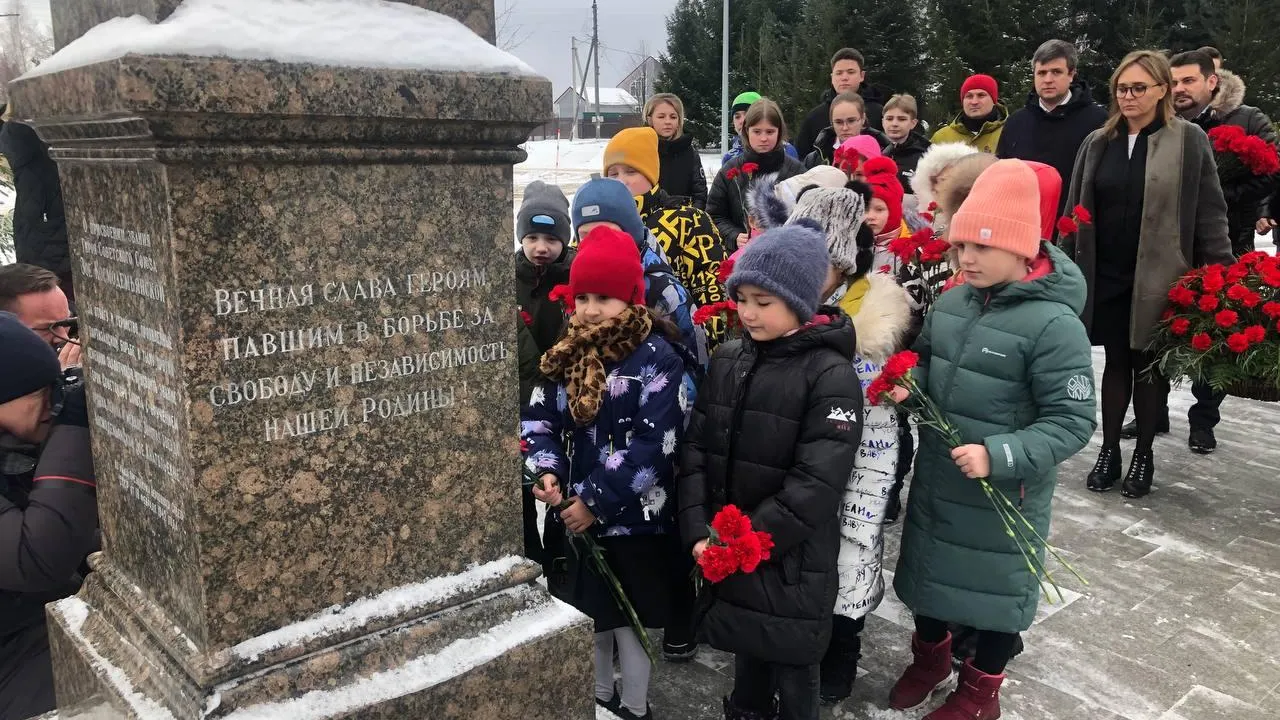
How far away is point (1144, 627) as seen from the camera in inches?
135

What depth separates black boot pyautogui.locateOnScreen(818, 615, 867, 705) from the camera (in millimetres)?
2984

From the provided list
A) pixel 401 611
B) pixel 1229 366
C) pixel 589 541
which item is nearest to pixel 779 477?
pixel 589 541

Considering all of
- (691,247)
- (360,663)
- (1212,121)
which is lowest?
(360,663)

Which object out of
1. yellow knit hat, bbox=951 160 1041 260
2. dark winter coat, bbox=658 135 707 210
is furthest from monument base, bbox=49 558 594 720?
dark winter coat, bbox=658 135 707 210

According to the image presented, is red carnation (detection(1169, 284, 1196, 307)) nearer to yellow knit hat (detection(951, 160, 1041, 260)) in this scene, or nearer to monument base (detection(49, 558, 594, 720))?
yellow knit hat (detection(951, 160, 1041, 260))

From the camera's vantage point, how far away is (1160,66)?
14.4 feet

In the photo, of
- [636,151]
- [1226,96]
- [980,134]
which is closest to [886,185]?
[636,151]

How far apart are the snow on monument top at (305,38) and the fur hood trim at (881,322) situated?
1406 millimetres

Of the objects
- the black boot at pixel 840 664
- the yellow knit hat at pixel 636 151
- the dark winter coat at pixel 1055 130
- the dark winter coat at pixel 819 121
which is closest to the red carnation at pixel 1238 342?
the dark winter coat at pixel 1055 130

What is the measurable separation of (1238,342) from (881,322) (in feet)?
7.75

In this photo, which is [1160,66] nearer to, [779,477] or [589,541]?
[779,477]

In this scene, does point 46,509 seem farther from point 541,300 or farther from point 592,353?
point 541,300

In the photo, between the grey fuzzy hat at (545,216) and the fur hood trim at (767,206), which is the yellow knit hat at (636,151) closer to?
the grey fuzzy hat at (545,216)

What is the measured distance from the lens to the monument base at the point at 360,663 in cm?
177
